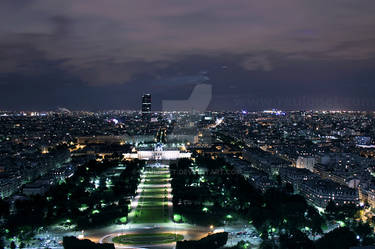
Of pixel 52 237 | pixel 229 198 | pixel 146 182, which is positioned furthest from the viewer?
pixel 146 182

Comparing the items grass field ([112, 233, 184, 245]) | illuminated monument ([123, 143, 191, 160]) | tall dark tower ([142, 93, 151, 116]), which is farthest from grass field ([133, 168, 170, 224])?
tall dark tower ([142, 93, 151, 116])

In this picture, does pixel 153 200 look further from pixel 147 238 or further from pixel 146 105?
pixel 146 105

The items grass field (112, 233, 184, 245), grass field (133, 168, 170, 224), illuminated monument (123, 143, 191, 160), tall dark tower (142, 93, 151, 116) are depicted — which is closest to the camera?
grass field (112, 233, 184, 245)

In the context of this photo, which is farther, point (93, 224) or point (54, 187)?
point (54, 187)

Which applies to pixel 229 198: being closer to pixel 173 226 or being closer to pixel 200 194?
pixel 200 194

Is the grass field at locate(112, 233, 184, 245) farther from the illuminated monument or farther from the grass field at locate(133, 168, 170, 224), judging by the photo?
the illuminated monument

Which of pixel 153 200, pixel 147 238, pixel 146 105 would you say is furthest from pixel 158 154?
pixel 146 105

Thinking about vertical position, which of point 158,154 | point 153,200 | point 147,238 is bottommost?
point 147,238

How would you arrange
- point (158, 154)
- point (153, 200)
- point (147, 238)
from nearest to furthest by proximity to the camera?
point (147, 238) < point (153, 200) < point (158, 154)

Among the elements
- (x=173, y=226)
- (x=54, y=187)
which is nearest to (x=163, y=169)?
(x=54, y=187)
